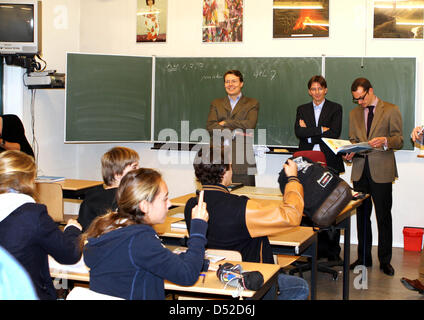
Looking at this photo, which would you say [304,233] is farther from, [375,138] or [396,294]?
[375,138]

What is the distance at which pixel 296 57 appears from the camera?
6.30 metres

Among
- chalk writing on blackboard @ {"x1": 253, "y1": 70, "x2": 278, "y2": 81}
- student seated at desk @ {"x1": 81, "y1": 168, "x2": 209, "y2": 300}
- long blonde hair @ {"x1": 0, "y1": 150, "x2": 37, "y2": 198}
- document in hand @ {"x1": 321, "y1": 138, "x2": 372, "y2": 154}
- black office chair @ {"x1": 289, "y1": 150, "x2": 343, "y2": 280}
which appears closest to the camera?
→ student seated at desk @ {"x1": 81, "y1": 168, "x2": 209, "y2": 300}

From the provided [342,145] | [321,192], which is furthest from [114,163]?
[342,145]

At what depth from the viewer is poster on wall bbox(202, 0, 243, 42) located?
656cm

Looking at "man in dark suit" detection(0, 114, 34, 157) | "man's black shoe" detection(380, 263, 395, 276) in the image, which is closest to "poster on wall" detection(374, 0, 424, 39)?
"man's black shoe" detection(380, 263, 395, 276)

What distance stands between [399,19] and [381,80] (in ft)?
2.50

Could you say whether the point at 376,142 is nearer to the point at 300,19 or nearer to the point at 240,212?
the point at 300,19

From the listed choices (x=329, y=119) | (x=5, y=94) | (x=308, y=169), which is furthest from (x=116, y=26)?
(x=308, y=169)

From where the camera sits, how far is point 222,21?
6633 mm

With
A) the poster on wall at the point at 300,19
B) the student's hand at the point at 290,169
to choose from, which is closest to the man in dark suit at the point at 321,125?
the poster on wall at the point at 300,19

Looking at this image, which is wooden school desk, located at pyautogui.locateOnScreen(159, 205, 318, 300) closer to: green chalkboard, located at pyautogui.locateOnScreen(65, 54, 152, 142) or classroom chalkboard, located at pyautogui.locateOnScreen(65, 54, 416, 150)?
classroom chalkboard, located at pyautogui.locateOnScreen(65, 54, 416, 150)

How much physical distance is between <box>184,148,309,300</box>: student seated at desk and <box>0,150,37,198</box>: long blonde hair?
2.88 feet

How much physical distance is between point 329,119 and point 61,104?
389 centimetres

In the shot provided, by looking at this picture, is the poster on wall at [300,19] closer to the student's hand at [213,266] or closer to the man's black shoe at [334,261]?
the man's black shoe at [334,261]
